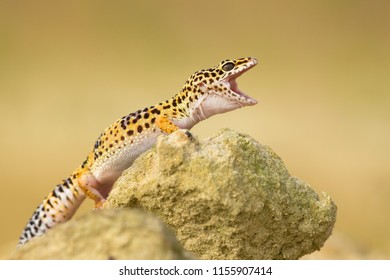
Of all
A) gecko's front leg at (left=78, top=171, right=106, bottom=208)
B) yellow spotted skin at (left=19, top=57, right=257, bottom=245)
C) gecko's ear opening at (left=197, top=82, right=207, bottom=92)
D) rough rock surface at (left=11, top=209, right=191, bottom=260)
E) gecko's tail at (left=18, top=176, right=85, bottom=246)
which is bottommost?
gecko's tail at (left=18, top=176, right=85, bottom=246)

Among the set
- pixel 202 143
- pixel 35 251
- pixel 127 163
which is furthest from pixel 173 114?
pixel 35 251

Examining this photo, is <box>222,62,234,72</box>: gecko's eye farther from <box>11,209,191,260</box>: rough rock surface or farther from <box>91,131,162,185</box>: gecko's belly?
<box>11,209,191,260</box>: rough rock surface

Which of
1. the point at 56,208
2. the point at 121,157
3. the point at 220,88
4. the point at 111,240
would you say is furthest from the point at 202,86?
the point at 111,240

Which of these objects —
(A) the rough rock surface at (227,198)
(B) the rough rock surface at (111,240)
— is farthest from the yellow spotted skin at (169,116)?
(B) the rough rock surface at (111,240)

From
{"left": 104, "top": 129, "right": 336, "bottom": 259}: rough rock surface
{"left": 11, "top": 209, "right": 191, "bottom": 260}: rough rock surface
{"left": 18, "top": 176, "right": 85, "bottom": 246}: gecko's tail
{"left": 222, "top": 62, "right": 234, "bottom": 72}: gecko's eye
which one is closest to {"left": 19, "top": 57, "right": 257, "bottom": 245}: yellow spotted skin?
{"left": 222, "top": 62, "right": 234, "bottom": 72}: gecko's eye

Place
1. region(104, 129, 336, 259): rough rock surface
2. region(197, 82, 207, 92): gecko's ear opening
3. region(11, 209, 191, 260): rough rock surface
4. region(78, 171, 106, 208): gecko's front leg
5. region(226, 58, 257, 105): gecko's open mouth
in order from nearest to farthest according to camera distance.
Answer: region(11, 209, 191, 260): rough rock surface, region(104, 129, 336, 259): rough rock surface, region(226, 58, 257, 105): gecko's open mouth, region(197, 82, 207, 92): gecko's ear opening, region(78, 171, 106, 208): gecko's front leg

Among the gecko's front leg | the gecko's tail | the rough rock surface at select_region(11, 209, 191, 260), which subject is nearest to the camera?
the rough rock surface at select_region(11, 209, 191, 260)

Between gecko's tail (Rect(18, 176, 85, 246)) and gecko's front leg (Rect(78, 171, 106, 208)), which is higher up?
gecko's front leg (Rect(78, 171, 106, 208))

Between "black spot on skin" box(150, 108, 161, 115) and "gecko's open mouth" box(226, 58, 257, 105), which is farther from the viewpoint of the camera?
"black spot on skin" box(150, 108, 161, 115)
